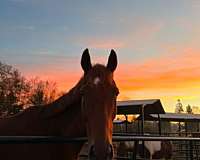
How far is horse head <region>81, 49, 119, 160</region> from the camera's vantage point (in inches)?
119

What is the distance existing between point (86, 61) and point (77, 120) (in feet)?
2.14

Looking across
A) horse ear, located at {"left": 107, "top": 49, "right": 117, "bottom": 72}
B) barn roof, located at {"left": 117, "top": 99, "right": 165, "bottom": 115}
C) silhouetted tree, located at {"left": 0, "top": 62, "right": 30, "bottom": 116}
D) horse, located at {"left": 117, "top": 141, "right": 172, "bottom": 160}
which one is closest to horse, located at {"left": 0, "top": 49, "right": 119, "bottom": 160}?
horse ear, located at {"left": 107, "top": 49, "right": 117, "bottom": 72}

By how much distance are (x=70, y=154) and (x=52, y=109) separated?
505 millimetres

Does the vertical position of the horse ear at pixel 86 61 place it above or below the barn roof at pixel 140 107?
below

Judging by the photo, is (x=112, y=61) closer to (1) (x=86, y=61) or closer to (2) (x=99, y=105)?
(1) (x=86, y=61)

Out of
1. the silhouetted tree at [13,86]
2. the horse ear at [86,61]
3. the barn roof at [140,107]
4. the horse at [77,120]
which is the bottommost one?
the horse at [77,120]

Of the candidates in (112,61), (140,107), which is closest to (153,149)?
(140,107)

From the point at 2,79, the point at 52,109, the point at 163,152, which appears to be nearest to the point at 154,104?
the point at 163,152

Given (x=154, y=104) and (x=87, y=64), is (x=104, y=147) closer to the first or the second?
(x=87, y=64)

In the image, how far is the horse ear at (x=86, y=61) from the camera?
3.56m

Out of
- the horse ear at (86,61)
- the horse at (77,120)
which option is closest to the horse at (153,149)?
the horse at (77,120)

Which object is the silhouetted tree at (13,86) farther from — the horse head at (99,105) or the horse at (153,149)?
the horse head at (99,105)

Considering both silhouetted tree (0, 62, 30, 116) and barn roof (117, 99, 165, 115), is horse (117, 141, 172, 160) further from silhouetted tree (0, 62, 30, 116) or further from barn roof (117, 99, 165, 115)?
silhouetted tree (0, 62, 30, 116)

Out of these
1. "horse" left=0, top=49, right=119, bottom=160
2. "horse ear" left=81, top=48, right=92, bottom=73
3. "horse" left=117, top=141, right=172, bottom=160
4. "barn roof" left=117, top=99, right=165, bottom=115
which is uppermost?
"barn roof" left=117, top=99, right=165, bottom=115
